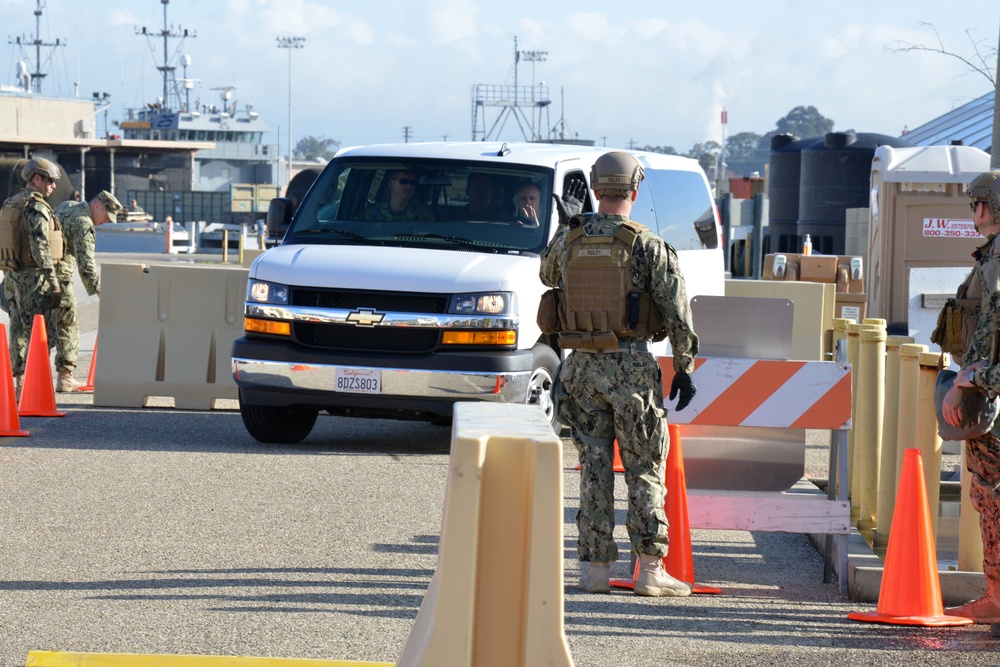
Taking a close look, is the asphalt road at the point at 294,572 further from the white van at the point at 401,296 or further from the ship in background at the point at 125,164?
the ship in background at the point at 125,164

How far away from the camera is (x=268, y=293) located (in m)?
10.0

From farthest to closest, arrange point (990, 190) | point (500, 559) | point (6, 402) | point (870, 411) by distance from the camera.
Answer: point (6, 402), point (870, 411), point (990, 190), point (500, 559)

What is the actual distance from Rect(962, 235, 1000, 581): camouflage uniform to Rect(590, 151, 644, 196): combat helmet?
148 centimetres

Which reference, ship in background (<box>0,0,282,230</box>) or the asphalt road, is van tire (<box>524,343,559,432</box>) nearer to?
the asphalt road

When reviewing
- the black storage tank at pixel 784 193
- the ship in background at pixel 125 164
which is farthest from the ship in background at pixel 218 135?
the black storage tank at pixel 784 193

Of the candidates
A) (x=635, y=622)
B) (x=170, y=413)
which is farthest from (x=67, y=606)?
(x=170, y=413)

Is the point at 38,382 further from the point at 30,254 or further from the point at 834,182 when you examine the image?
the point at 834,182

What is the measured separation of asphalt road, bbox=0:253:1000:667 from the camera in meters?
5.54

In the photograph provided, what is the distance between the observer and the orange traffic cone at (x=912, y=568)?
591cm

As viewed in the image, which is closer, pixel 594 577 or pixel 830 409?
pixel 594 577

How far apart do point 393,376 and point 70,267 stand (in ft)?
15.5

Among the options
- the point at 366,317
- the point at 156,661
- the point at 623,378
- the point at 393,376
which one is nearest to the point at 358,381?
the point at 393,376

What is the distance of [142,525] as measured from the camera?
7668 millimetres

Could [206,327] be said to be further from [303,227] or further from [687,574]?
[687,574]
